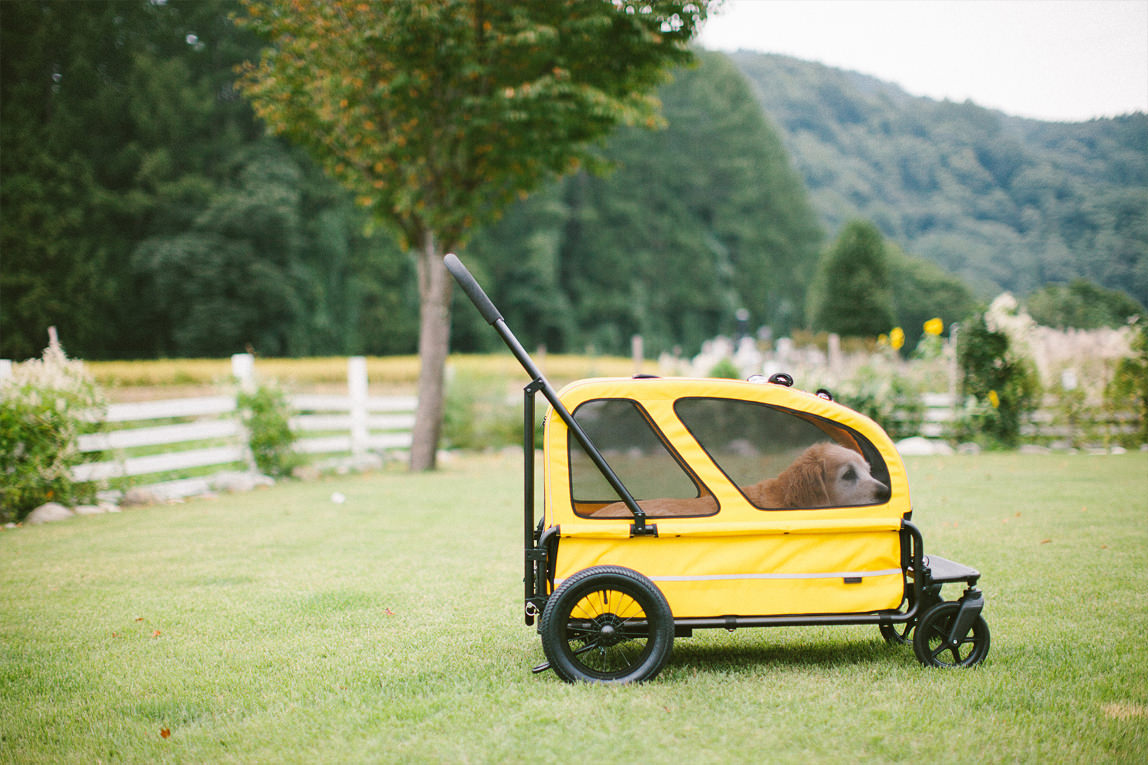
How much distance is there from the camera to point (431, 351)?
1268 centimetres

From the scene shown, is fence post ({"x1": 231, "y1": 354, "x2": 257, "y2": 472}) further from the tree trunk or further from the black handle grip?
the black handle grip

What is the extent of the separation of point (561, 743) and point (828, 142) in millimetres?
80989

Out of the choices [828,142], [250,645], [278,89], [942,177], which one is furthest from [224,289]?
[828,142]

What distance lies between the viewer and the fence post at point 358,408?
13406mm

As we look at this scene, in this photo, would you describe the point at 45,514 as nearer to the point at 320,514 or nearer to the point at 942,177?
the point at 320,514

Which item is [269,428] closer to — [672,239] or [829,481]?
[829,481]

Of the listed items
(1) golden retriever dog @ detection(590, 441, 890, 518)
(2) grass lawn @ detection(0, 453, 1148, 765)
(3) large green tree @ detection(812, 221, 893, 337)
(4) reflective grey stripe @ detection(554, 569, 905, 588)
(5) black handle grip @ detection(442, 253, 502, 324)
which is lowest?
(2) grass lawn @ detection(0, 453, 1148, 765)

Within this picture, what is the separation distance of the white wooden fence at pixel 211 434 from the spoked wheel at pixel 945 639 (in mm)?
8474

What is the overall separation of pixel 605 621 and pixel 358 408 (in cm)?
1046

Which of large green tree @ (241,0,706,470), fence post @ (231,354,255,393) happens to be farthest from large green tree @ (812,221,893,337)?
fence post @ (231,354,255,393)

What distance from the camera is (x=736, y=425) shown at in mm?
3783

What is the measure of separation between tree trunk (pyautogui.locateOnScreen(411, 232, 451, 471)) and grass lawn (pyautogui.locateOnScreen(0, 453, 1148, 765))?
18.7ft

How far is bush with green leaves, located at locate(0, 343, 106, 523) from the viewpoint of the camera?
804cm

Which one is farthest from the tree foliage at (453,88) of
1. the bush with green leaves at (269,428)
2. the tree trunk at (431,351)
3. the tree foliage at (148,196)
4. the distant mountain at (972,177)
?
the tree foliage at (148,196)
